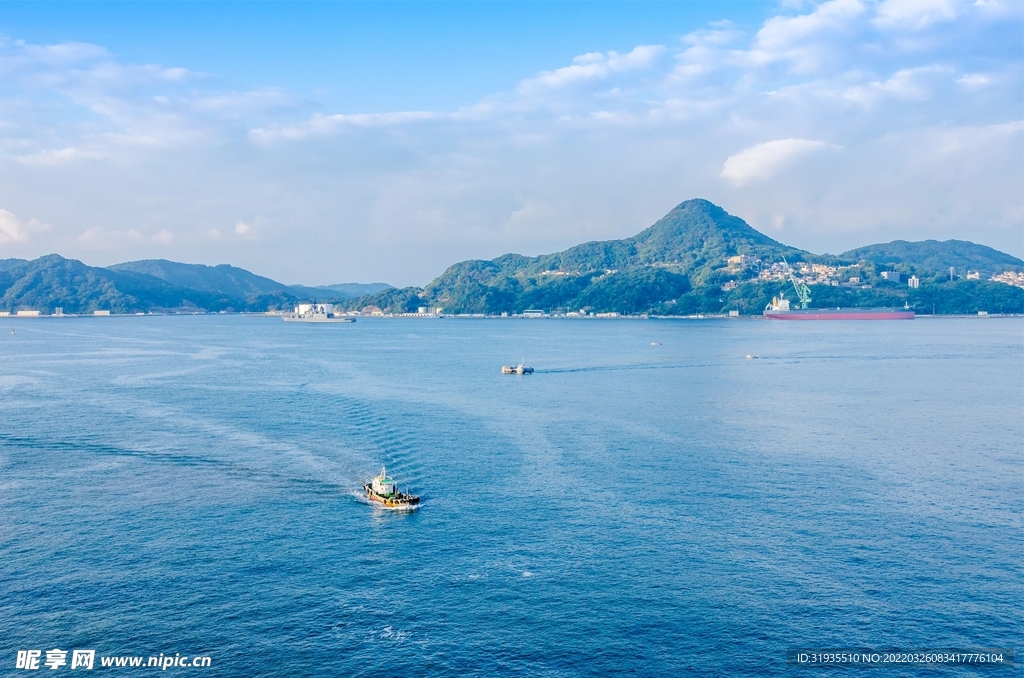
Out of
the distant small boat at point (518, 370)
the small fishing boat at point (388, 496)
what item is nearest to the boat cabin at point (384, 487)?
the small fishing boat at point (388, 496)

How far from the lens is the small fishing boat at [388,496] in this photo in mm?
38469

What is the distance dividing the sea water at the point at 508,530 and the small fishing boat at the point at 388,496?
0.75 metres

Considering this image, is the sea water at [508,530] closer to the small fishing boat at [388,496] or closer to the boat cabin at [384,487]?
the small fishing boat at [388,496]

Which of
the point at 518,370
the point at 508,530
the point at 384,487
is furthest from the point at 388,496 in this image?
the point at 518,370

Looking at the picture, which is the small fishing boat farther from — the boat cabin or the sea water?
the sea water

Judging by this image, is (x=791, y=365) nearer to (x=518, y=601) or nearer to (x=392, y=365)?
(x=392, y=365)

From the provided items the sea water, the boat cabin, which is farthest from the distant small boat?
the boat cabin

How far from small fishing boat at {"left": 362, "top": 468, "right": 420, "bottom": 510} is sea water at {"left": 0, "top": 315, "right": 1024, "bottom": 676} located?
2.47 ft

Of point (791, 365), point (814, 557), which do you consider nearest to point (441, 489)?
point (814, 557)

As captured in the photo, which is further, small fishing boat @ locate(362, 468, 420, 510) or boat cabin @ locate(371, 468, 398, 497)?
boat cabin @ locate(371, 468, 398, 497)

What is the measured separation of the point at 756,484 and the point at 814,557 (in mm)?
10592

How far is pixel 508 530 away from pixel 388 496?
23.1 ft

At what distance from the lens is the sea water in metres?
26.0

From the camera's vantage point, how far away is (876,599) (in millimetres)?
28719
